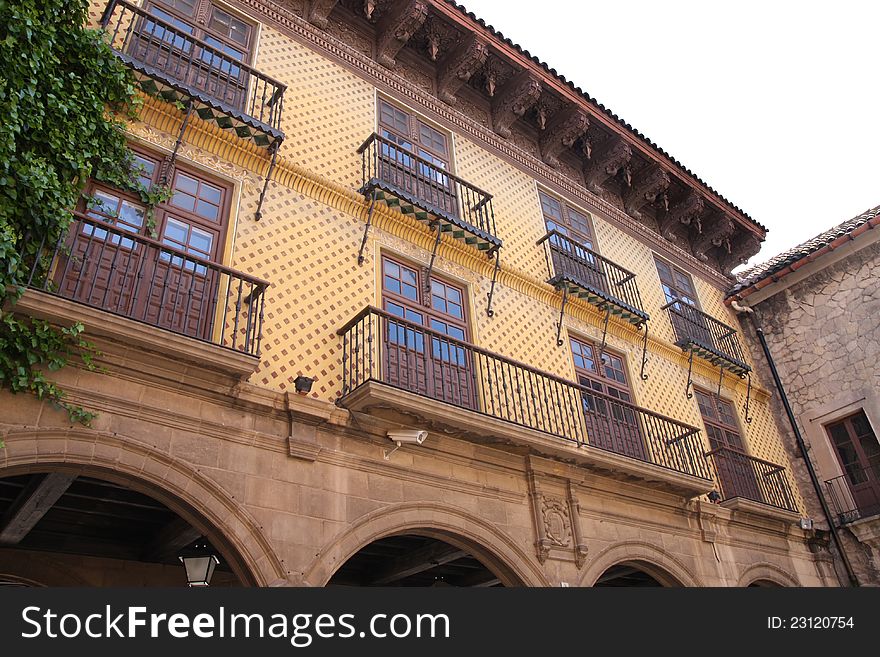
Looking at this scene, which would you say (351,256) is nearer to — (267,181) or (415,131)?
(267,181)

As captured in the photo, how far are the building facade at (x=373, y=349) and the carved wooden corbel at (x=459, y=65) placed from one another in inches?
1.8

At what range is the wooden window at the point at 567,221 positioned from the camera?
40.0 feet

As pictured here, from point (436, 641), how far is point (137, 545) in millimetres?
5196

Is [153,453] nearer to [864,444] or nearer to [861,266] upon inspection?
[864,444]

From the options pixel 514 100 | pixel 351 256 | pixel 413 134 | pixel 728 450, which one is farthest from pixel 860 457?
pixel 351 256

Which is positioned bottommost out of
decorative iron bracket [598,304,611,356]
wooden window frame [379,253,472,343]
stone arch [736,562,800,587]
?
stone arch [736,562,800,587]

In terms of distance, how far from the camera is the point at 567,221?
1255 cm

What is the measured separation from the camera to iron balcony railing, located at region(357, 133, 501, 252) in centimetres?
910

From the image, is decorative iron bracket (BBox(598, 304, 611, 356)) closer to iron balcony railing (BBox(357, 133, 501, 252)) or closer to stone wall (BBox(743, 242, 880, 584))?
iron balcony railing (BBox(357, 133, 501, 252))

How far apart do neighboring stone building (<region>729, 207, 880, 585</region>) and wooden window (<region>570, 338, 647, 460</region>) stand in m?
4.87

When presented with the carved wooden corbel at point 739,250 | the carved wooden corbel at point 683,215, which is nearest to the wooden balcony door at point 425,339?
the carved wooden corbel at point 683,215

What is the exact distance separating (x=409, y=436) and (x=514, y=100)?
290 inches

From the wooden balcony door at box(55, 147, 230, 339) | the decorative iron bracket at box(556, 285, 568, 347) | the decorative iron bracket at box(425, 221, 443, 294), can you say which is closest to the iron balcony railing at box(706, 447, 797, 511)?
the decorative iron bracket at box(556, 285, 568, 347)

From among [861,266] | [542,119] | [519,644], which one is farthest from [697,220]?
[519,644]
